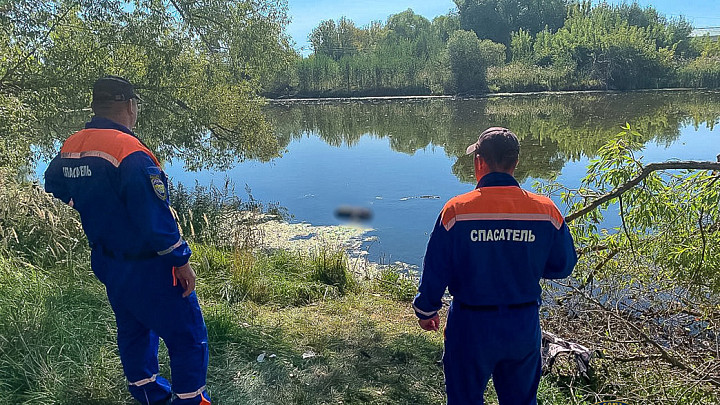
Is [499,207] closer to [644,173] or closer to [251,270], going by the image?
[644,173]

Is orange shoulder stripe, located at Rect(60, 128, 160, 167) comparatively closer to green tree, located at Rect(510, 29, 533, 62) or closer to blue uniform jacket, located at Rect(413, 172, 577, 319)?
blue uniform jacket, located at Rect(413, 172, 577, 319)

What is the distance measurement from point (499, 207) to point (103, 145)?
1858 millimetres

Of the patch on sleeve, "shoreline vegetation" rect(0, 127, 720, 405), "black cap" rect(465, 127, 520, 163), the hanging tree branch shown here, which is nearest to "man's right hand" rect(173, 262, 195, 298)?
the patch on sleeve

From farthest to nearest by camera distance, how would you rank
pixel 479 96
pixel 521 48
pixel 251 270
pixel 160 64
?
pixel 521 48 → pixel 479 96 → pixel 160 64 → pixel 251 270

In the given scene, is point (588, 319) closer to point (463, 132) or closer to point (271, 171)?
point (271, 171)

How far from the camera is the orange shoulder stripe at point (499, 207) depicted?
2.13m

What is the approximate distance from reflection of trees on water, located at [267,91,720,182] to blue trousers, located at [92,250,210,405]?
1014cm

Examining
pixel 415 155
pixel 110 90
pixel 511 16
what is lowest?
pixel 415 155

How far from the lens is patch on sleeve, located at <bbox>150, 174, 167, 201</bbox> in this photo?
2.41 metres

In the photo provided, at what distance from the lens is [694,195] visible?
353 centimetres

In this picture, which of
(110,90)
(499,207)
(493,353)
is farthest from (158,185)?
(493,353)

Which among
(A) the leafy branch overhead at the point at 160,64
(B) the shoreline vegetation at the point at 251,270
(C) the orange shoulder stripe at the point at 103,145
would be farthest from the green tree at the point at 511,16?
(C) the orange shoulder stripe at the point at 103,145

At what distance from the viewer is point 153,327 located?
100 inches

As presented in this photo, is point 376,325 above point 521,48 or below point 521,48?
below
